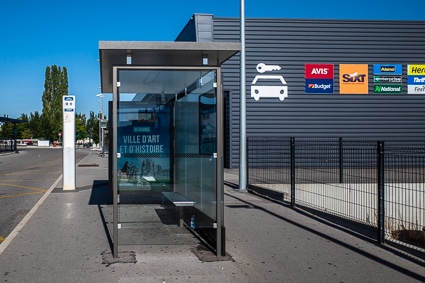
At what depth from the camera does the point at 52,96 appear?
100812 mm

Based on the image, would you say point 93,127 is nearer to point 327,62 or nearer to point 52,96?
point 52,96

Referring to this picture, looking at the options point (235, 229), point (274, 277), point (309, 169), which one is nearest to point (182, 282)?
point (274, 277)

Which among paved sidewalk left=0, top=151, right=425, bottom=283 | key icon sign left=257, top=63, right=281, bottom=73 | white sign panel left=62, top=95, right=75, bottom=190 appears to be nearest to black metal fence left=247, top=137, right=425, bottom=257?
paved sidewalk left=0, top=151, right=425, bottom=283

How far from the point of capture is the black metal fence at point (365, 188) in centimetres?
772

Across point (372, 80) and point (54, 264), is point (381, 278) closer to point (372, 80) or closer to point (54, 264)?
point (54, 264)

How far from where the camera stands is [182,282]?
5668 mm

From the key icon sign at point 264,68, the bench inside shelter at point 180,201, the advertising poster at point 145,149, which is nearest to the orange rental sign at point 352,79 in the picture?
the key icon sign at point 264,68

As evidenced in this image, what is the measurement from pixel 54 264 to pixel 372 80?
21.3 metres

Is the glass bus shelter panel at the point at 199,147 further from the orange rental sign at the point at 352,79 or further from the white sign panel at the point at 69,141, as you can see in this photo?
the orange rental sign at the point at 352,79

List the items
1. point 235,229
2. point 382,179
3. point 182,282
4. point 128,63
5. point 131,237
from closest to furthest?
point 182,282, point 128,63, point 382,179, point 131,237, point 235,229

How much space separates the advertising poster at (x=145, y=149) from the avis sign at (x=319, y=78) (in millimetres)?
15276

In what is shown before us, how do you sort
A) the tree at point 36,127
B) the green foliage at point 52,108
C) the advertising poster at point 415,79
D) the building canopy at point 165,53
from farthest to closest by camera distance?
the tree at point 36,127 → the green foliage at point 52,108 → the advertising poster at point 415,79 → the building canopy at point 165,53

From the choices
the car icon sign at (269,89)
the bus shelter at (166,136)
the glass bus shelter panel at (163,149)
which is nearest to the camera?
the bus shelter at (166,136)

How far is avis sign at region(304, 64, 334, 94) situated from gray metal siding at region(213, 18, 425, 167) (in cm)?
23
